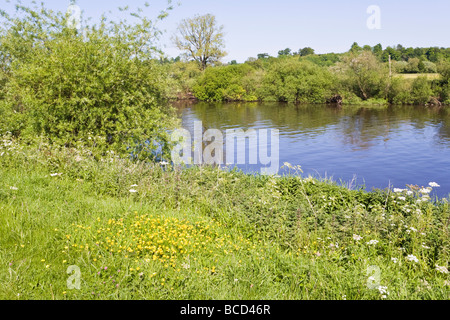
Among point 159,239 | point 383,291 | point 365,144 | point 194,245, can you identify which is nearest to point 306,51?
point 365,144

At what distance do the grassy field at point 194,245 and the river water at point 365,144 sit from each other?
286 centimetres

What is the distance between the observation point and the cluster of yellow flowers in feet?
15.4

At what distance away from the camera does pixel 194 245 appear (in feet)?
16.6

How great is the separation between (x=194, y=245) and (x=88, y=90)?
335 inches

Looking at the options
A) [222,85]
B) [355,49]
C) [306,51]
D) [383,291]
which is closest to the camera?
[383,291]

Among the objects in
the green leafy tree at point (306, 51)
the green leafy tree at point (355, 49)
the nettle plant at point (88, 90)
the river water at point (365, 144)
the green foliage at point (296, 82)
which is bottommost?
the river water at point (365, 144)

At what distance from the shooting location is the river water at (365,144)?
15742 millimetres

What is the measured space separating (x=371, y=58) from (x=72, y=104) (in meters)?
50.5

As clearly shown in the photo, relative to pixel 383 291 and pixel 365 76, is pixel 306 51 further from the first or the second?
pixel 383 291

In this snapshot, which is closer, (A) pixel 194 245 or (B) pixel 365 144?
(A) pixel 194 245

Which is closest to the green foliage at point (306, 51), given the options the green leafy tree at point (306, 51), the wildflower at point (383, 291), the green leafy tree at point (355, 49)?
the green leafy tree at point (306, 51)

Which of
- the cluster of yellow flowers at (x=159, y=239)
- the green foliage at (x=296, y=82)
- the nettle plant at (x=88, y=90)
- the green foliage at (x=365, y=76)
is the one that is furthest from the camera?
the green foliage at (x=296, y=82)

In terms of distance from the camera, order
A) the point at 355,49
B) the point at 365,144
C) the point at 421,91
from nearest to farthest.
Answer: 1. the point at 365,144
2. the point at 421,91
3. the point at 355,49

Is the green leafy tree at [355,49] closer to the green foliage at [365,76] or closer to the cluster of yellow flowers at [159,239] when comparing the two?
the green foliage at [365,76]
